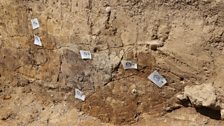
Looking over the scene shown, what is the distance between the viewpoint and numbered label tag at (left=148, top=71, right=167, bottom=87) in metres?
4.45

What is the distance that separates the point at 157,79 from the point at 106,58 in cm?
56

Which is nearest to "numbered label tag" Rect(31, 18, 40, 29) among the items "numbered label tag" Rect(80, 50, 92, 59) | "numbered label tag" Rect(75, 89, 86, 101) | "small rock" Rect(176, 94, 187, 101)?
"numbered label tag" Rect(80, 50, 92, 59)

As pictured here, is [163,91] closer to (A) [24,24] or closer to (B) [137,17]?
(B) [137,17]

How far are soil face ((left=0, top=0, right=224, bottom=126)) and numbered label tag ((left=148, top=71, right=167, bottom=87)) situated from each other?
0.13 feet

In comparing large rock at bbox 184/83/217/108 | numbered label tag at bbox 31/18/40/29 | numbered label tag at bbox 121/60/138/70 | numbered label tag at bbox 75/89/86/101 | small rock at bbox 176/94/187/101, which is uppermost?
numbered label tag at bbox 31/18/40/29

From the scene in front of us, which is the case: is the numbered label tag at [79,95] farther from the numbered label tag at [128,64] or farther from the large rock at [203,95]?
the large rock at [203,95]

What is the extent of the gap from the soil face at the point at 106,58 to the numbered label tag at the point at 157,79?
0.04 metres

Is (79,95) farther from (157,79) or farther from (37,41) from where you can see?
(157,79)

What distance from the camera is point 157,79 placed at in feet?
14.7

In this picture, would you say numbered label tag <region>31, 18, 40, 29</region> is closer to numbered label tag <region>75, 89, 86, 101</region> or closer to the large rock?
numbered label tag <region>75, 89, 86, 101</region>

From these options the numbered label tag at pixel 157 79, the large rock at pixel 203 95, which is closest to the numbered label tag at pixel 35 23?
the numbered label tag at pixel 157 79

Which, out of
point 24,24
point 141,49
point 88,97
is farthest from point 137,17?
point 24,24

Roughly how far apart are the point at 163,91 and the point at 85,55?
890 millimetres

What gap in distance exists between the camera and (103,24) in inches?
184
